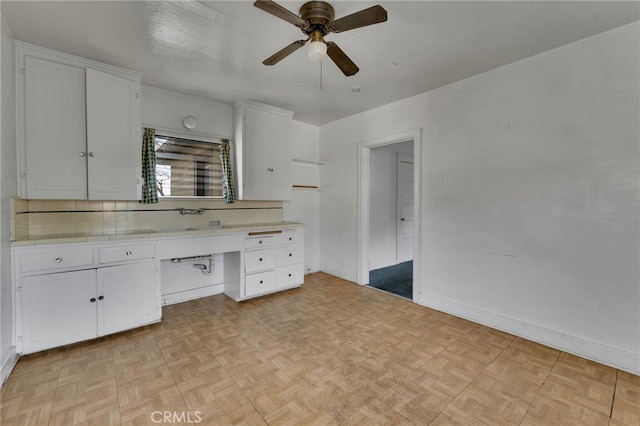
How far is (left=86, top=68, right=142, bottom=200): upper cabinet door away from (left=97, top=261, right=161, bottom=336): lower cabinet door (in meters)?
0.76

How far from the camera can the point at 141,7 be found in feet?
6.26

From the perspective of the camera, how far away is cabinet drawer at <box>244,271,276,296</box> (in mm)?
3492

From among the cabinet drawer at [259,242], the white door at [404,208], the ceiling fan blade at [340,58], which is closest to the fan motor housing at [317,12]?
the ceiling fan blade at [340,58]

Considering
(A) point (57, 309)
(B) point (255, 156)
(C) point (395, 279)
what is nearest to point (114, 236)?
(A) point (57, 309)

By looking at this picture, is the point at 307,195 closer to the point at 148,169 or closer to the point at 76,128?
the point at 148,169

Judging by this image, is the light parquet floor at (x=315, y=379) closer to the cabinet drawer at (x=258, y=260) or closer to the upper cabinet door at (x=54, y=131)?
the cabinet drawer at (x=258, y=260)

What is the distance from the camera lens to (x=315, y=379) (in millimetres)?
2010

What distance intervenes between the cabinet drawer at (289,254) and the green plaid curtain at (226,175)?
0.98 meters

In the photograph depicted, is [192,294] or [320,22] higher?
[320,22]

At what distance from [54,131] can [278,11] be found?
2.35 meters

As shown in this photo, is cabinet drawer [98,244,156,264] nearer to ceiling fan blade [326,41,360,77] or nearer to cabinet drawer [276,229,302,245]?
cabinet drawer [276,229,302,245]

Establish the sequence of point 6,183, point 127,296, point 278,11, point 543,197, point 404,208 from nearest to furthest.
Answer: point 278,11, point 6,183, point 543,197, point 127,296, point 404,208

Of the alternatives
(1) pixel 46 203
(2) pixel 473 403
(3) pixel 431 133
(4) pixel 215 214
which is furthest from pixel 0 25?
(2) pixel 473 403

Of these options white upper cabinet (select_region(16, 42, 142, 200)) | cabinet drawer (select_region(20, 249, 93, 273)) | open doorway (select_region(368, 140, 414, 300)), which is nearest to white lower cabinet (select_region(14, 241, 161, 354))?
cabinet drawer (select_region(20, 249, 93, 273))
